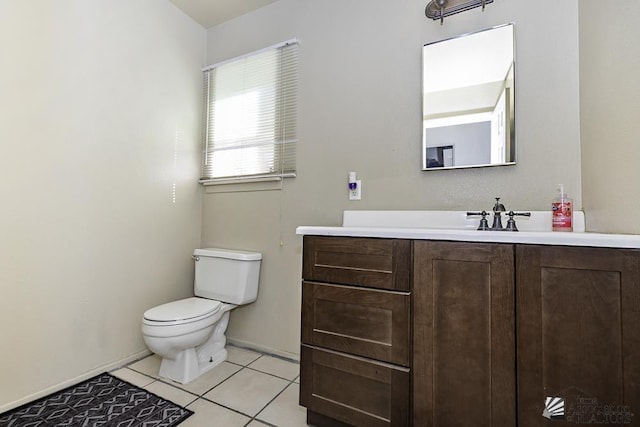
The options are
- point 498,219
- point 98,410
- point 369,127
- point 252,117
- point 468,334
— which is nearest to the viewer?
point 468,334

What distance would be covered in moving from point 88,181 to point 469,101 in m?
2.19

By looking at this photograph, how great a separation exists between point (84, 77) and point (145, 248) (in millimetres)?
1092

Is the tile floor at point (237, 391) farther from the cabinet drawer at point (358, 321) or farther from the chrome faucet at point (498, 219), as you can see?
the chrome faucet at point (498, 219)

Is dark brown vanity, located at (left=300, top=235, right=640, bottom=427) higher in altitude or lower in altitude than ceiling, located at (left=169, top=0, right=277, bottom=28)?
lower

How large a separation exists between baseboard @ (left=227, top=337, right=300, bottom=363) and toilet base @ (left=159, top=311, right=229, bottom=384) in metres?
0.18

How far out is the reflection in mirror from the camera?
4.78 feet

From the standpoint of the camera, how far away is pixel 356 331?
1194mm

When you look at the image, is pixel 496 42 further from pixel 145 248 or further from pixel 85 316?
pixel 85 316

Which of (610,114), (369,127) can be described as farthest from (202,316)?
(610,114)

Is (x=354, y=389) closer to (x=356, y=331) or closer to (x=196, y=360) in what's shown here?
(x=356, y=331)

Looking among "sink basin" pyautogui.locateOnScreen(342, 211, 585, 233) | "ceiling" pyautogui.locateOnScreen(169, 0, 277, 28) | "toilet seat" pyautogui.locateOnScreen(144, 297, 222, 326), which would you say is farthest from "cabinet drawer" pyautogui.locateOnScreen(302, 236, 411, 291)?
"ceiling" pyautogui.locateOnScreen(169, 0, 277, 28)

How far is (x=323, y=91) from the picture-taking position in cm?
192

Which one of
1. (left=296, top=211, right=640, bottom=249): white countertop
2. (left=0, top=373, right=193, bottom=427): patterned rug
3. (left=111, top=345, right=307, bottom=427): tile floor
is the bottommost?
(left=111, top=345, right=307, bottom=427): tile floor

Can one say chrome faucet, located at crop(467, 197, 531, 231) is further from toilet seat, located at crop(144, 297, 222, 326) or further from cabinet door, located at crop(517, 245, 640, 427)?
toilet seat, located at crop(144, 297, 222, 326)
